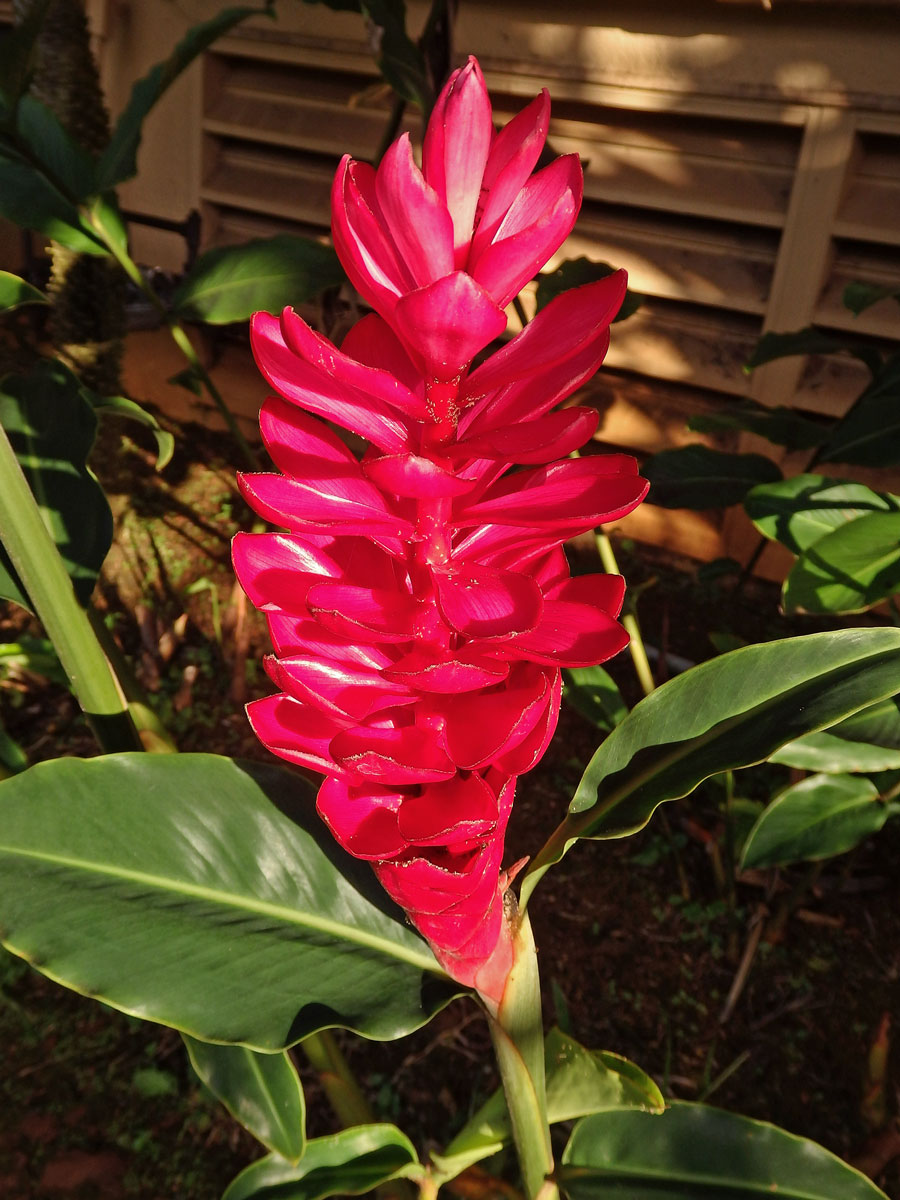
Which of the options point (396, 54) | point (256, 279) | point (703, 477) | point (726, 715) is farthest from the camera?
point (703, 477)

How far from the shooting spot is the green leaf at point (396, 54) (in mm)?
1546

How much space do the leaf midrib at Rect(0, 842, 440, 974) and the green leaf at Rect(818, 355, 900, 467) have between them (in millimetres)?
1162

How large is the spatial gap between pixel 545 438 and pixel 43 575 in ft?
1.65

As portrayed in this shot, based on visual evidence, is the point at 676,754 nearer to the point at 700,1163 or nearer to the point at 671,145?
the point at 700,1163

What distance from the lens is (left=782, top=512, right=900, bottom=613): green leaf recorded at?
125cm

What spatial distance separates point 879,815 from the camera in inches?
58.3

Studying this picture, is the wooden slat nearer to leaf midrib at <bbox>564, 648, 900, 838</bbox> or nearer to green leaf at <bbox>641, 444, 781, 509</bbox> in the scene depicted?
green leaf at <bbox>641, 444, 781, 509</bbox>

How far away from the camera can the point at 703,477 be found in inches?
70.8

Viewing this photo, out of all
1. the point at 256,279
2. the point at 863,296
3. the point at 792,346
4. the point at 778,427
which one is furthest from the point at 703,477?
the point at 256,279

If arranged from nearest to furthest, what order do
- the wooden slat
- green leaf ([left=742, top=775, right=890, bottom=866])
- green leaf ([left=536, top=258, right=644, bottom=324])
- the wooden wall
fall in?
green leaf ([left=742, top=775, right=890, bottom=866]), green leaf ([left=536, top=258, right=644, bottom=324]), the wooden wall, the wooden slat

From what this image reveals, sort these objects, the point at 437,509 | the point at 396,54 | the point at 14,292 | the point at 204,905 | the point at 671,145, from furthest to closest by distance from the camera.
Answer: the point at 671,145, the point at 396,54, the point at 14,292, the point at 204,905, the point at 437,509

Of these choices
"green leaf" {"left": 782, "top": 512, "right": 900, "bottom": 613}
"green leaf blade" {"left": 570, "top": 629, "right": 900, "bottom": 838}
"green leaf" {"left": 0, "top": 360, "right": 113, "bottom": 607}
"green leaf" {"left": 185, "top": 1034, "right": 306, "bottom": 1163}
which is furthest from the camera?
"green leaf" {"left": 782, "top": 512, "right": 900, "bottom": 613}

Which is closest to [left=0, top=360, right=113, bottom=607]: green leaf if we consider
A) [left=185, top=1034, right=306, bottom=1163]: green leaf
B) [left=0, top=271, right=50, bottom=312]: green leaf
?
[left=0, top=271, right=50, bottom=312]: green leaf

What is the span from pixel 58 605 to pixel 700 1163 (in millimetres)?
922
